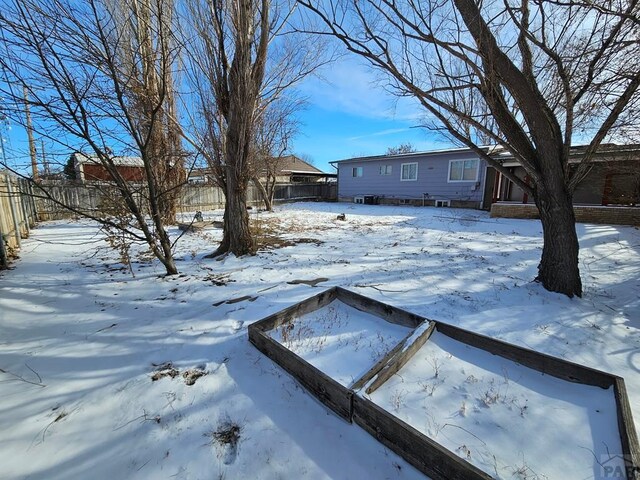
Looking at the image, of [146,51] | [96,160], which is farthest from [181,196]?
[146,51]

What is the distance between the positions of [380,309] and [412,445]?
1652mm

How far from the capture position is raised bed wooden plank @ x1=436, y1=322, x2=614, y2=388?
1943 millimetres

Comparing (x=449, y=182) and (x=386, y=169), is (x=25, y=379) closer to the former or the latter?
(x=449, y=182)

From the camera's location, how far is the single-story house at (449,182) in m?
10.9

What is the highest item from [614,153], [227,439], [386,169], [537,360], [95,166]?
[386,169]

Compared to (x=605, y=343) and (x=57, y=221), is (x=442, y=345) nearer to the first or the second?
(x=605, y=343)

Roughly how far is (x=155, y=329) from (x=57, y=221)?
38.4 feet

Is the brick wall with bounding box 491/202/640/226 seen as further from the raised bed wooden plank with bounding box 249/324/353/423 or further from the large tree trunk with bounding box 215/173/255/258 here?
the raised bed wooden plank with bounding box 249/324/353/423

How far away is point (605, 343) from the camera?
264cm

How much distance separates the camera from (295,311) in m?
3.01

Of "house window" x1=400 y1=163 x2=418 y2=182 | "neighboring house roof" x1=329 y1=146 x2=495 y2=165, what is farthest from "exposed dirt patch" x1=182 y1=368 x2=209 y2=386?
"house window" x1=400 y1=163 x2=418 y2=182

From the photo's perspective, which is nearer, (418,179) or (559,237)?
(559,237)

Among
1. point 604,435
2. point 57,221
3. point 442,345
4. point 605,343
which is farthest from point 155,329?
point 57,221

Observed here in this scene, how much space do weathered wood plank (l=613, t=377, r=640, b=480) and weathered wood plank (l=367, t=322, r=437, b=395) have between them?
1.19 meters
